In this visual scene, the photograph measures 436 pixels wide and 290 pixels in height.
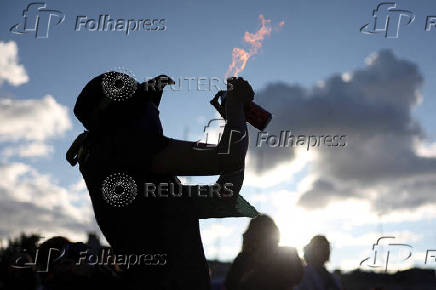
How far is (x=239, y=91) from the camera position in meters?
1.99

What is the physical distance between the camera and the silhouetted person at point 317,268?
704cm

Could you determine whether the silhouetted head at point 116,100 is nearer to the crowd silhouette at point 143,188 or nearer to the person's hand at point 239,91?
the crowd silhouette at point 143,188

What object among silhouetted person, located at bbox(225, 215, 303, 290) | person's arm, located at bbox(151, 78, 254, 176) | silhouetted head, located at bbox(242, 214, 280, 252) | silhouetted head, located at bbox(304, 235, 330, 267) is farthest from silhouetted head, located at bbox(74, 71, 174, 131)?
silhouetted head, located at bbox(304, 235, 330, 267)

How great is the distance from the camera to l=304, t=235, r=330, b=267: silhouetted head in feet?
24.3

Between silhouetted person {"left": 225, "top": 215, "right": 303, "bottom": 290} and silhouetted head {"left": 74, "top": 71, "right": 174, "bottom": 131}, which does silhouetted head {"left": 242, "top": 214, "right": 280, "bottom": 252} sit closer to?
silhouetted person {"left": 225, "top": 215, "right": 303, "bottom": 290}

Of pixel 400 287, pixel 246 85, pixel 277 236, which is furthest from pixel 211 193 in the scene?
pixel 400 287

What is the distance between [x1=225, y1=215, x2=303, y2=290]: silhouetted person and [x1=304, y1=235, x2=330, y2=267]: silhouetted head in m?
1.64

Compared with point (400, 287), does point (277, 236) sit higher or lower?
lower

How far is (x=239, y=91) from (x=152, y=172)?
1.54 feet

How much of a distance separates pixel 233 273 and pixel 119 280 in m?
4.36

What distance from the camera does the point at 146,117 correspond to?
2029mm

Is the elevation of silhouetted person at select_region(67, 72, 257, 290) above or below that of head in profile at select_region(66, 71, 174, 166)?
below

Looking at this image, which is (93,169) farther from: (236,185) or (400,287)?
(400,287)

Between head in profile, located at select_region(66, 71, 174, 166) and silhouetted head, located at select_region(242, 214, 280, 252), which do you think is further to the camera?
silhouetted head, located at select_region(242, 214, 280, 252)
